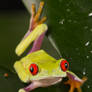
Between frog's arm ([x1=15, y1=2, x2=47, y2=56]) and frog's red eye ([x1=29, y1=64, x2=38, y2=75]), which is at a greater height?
frog's red eye ([x1=29, y1=64, x2=38, y2=75])

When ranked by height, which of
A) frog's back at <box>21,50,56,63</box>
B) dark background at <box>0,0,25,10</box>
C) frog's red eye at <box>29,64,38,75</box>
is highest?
frog's red eye at <box>29,64,38,75</box>

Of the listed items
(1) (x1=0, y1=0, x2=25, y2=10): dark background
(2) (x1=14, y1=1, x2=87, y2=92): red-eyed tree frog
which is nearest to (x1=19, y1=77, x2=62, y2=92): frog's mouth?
(2) (x1=14, y1=1, x2=87, y2=92): red-eyed tree frog

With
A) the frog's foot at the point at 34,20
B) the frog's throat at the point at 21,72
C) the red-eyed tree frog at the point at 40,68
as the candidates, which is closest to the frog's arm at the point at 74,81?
the red-eyed tree frog at the point at 40,68

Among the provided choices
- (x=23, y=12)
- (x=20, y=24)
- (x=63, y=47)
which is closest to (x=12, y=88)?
(x=63, y=47)

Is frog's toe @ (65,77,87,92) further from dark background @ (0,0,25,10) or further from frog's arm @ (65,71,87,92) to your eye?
dark background @ (0,0,25,10)

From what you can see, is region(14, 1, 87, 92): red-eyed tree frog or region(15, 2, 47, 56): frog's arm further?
region(15, 2, 47, 56): frog's arm

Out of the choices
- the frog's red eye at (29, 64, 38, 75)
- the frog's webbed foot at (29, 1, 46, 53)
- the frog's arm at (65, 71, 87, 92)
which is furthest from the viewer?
the frog's webbed foot at (29, 1, 46, 53)

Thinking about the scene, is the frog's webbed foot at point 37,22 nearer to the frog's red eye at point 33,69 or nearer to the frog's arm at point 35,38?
the frog's arm at point 35,38

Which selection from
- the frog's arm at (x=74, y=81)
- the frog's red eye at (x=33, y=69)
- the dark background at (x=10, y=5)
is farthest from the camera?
the dark background at (x=10, y=5)

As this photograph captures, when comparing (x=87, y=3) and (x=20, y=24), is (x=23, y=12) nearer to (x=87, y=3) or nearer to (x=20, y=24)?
(x=20, y=24)
